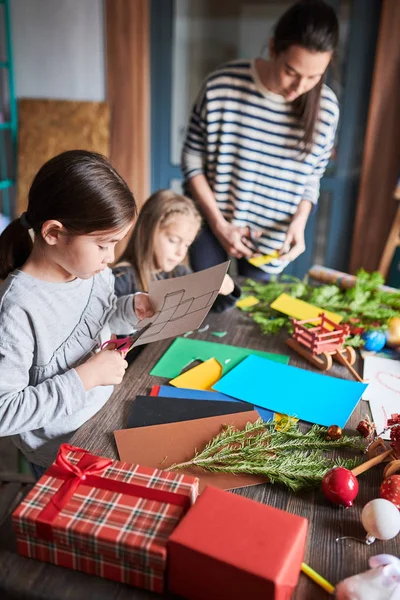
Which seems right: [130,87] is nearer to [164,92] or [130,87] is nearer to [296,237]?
[164,92]

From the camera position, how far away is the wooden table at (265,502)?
0.71m

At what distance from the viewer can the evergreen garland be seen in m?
0.92

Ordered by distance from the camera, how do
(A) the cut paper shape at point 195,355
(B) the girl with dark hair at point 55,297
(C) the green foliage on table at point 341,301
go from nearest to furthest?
(B) the girl with dark hair at point 55,297
(A) the cut paper shape at point 195,355
(C) the green foliage on table at point 341,301

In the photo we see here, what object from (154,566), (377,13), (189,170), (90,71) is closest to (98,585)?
(154,566)

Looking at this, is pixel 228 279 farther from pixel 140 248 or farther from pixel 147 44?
pixel 147 44

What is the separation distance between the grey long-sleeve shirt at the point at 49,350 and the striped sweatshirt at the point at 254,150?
2.60 feet

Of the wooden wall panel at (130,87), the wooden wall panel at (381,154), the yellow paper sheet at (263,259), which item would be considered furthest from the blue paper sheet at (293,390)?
the wooden wall panel at (130,87)

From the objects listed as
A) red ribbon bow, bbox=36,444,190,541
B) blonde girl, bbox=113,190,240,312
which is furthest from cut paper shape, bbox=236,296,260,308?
red ribbon bow, bbox=36,444,190,541

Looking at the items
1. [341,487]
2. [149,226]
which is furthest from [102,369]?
[149,226]

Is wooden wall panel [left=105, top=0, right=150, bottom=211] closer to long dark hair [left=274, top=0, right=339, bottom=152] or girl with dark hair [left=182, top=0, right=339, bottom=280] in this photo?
girl with dark hair [left=182, top=0, right=339, bottom=280]

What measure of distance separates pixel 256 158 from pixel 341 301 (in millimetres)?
629

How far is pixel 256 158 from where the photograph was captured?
6.46 ft

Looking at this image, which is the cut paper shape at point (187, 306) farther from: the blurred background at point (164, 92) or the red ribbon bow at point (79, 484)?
the blurred background at point (164, 92)

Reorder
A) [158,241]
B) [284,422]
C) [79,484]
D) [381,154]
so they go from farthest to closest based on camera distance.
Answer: [381,154]
[158,241]
[284,422]
[79,484]
